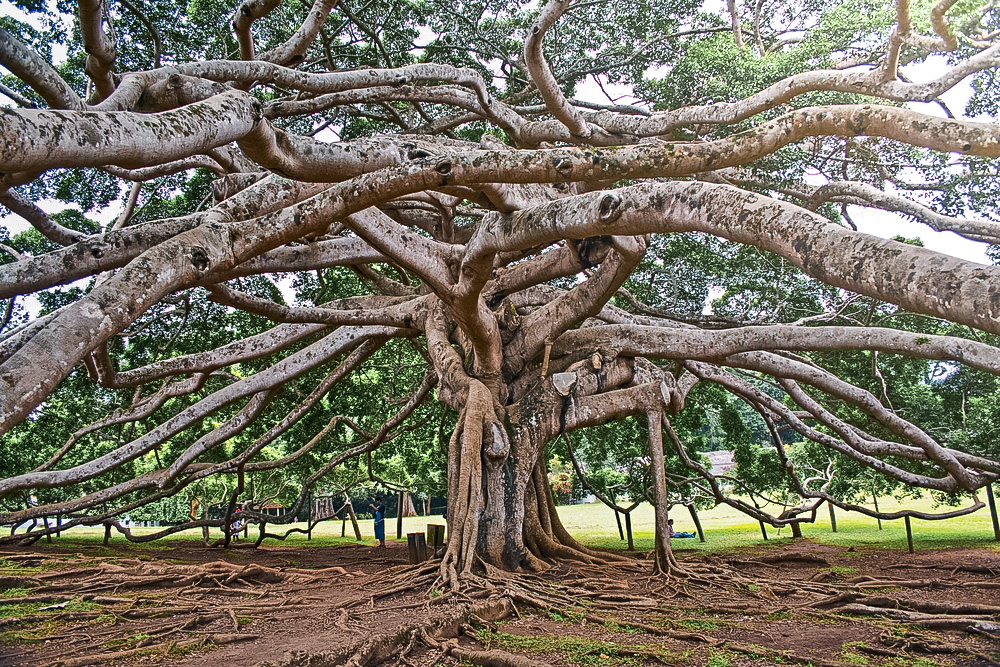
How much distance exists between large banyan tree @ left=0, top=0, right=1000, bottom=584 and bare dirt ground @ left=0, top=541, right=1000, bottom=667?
2.90ft

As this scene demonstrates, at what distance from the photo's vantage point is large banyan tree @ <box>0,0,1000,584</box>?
12.0 feet

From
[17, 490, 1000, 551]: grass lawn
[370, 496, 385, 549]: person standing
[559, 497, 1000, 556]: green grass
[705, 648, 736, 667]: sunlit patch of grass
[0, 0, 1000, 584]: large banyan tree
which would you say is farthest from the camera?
[370, 496, 385, 549]: person standing

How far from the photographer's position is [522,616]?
5484 mm

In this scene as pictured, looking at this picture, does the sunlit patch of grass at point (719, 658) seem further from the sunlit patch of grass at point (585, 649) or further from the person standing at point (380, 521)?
the person standing at point (380, 521)

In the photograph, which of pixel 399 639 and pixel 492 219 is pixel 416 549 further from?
pixel 492 219

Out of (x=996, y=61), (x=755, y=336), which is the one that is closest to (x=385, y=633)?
(x=755, y=336)

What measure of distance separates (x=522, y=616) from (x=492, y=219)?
3.28 m

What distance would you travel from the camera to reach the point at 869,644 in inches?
176

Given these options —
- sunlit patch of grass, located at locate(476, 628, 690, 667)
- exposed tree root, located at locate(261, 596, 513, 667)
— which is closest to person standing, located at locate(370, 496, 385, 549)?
exposed tree root, located at locate(261, 596, 513, 667)

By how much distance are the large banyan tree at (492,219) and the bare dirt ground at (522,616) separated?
0.89m

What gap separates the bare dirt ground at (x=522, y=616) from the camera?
14.0ft

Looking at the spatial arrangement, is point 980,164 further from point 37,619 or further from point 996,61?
point 37,619

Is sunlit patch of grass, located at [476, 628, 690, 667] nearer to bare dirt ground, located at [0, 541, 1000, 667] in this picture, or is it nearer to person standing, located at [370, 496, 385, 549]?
bare dirt ground, located at [0, 541, 1000, 667]

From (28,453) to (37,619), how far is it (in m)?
9.41
